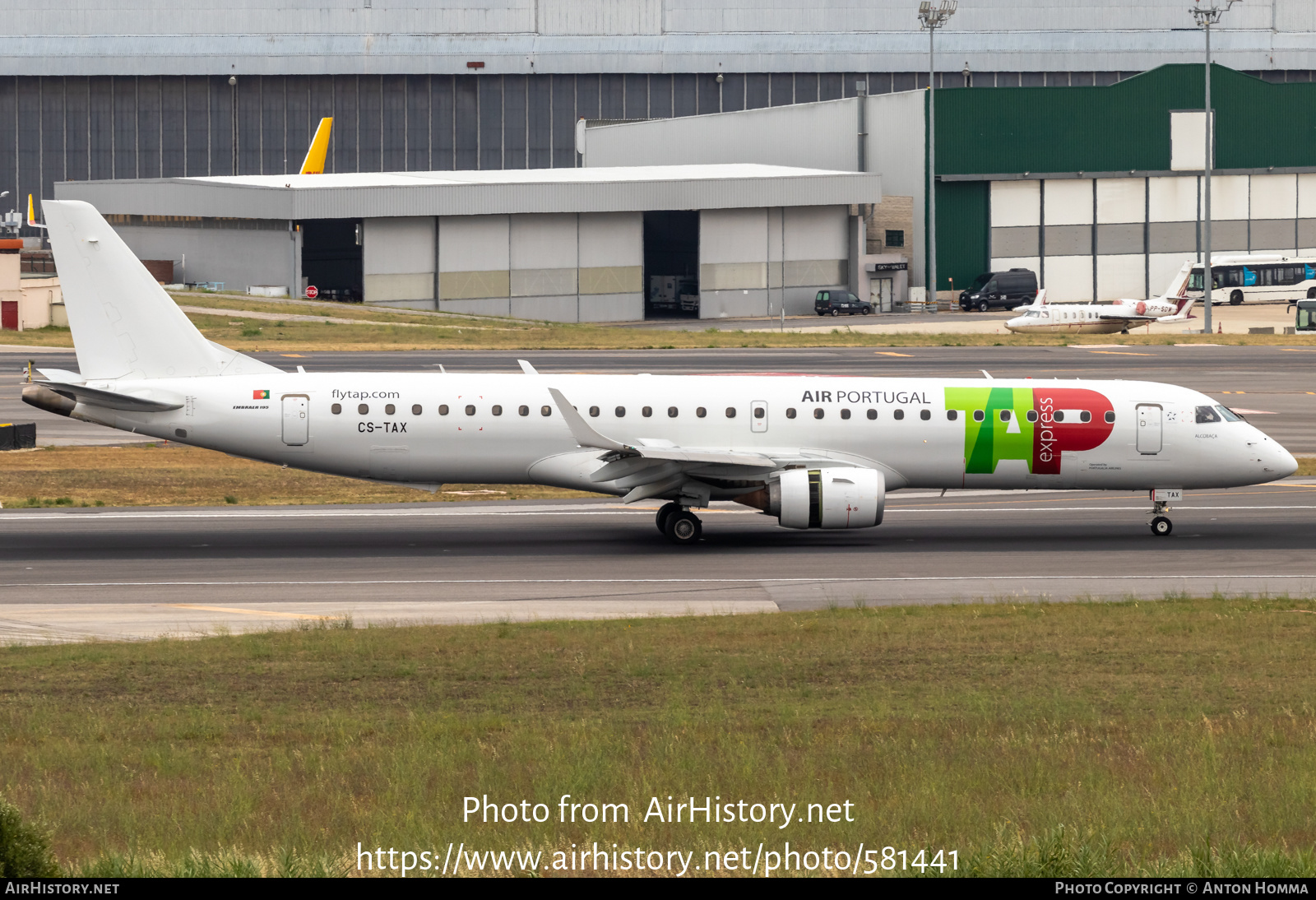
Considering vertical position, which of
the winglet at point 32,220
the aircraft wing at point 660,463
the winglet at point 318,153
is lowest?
the aircraft wing at point 660,463

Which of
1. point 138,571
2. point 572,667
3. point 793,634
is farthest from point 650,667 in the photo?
point 138,571

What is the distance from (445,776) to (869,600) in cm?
1563

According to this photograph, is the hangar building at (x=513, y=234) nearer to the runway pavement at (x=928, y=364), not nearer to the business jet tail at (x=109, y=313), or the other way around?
the runway pavement at (x=928, y=364)

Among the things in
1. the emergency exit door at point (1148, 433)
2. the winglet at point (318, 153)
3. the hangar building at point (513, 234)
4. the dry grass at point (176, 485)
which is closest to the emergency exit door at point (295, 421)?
the dry grass at point (176, 485)

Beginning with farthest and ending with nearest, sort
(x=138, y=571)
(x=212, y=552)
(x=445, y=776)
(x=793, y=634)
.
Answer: (x=212, y=552)
(x=138, y=571)
(x=793, y=634)
(x=445, y=776)

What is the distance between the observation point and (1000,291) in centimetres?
11488

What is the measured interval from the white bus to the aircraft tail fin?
325 feet

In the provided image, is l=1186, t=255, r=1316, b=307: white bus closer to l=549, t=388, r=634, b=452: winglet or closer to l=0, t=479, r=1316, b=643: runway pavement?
l=0, t=479, r=1316, b=643: runway pavement

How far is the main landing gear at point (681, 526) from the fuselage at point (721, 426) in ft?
2.82

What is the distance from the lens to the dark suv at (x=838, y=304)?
4405 inches

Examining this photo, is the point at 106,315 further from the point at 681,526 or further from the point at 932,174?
the point at 932,174

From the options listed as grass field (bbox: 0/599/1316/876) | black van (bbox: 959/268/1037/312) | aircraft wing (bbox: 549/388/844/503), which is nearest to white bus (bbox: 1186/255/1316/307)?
black van (bbox: 959/268/1037/312)
